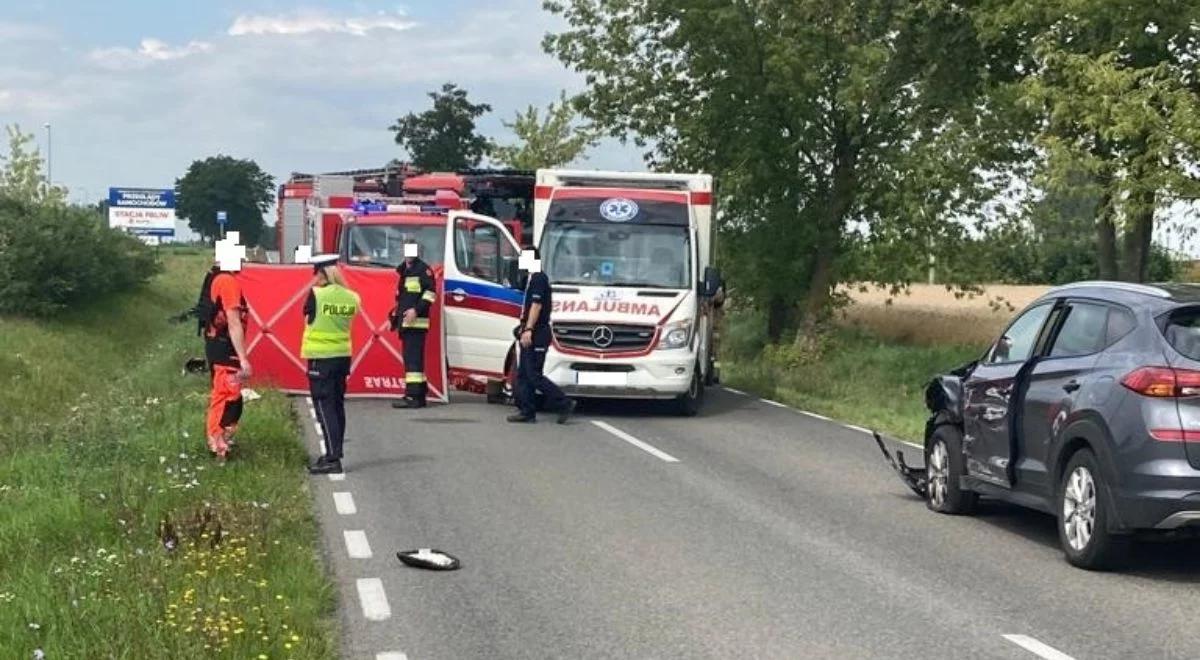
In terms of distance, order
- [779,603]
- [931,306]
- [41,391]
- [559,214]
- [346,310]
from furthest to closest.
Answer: [931,306] → [41,391] → [559,214] → [346,310] → [779,603]

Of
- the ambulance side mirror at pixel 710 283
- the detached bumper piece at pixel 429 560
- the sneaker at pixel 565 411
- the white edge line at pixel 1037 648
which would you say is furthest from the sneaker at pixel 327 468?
the ambulance side mirror at pixel 710 283

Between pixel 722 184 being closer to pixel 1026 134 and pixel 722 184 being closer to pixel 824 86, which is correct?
pixel 824 86

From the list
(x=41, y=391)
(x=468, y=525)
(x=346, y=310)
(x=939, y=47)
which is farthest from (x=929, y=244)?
(x=468, y=525)

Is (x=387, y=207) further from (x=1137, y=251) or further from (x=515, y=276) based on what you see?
(x=1137, y=251)

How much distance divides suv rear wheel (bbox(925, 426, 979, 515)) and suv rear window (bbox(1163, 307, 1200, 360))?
8.22 feet

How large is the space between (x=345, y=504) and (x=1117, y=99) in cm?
1027

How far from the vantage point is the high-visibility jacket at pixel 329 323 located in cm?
1273

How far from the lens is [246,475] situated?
37.4ft

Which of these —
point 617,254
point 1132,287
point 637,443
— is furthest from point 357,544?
point 617,254

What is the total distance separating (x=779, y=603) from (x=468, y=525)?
2.93m

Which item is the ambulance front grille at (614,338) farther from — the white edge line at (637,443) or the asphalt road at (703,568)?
the asphalt road at (703,568)

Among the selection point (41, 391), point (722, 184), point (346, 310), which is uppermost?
point (722, 184)

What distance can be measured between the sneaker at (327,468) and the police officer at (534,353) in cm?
457

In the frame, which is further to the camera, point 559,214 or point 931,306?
point 931,306
